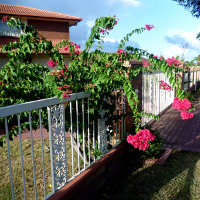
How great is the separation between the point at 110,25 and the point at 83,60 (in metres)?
0.61

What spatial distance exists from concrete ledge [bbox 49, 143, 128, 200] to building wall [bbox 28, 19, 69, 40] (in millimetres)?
15779

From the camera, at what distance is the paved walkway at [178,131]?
5.20 meters

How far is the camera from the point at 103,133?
12.1 feet

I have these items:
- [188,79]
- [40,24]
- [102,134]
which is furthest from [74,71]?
[40,24]

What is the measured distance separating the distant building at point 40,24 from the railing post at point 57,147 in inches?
527

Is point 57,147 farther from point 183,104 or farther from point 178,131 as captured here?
point 178,131

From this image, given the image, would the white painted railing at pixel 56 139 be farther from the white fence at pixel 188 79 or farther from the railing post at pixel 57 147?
the white fence at pixel 188 79

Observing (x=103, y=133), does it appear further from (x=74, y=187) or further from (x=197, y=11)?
(x=197, y=11)

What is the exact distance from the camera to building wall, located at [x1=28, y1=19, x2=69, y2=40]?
17.7 m

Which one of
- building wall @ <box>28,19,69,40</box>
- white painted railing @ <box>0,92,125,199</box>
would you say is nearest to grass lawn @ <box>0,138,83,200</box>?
white painted railing @ <box>0,92,125,199</box>

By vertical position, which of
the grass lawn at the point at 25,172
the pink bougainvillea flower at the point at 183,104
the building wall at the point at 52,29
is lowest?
the grass lawn at the point at 25,172

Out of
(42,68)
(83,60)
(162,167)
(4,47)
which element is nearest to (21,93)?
(42,68)

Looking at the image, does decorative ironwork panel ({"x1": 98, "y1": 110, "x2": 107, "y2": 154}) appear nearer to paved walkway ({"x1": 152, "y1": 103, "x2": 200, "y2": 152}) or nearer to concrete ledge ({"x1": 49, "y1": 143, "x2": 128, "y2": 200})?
concrete ledge ({"x1": 49, "y1": 143, "x2": 128, "y2": 200})

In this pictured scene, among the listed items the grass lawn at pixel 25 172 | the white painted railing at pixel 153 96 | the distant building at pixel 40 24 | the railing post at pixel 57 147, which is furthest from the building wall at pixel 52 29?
the railing post at pixel 57 147
